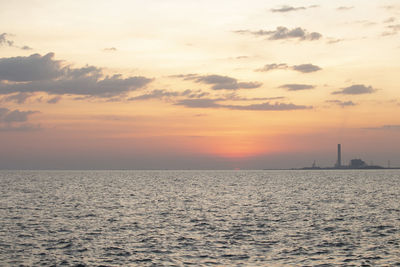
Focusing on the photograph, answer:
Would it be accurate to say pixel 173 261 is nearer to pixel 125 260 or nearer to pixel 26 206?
pixel 125 260

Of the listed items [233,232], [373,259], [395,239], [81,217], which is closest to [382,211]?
[395,239]

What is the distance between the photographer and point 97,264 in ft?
117

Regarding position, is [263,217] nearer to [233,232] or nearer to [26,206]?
[233,232]

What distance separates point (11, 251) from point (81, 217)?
25690 millimetres

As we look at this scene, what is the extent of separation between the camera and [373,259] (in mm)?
36781

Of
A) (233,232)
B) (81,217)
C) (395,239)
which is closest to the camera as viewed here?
(395,239)

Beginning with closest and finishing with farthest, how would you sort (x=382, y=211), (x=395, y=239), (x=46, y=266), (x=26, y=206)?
1. (x=46, y=266)
2. (x=395, y=239)
3. (x=382, y=211)
4. (x=26, y=206)

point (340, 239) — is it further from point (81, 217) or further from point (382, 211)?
point (81, 217)

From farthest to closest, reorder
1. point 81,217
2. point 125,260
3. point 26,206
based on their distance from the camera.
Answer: point 26,206
point 81,217
point 125,260

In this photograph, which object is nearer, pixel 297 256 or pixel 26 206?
pixel 297 256

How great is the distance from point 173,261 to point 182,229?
17.3 m

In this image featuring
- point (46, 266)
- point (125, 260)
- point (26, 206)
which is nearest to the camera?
point (46, 266)

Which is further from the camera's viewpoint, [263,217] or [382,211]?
[382,211]

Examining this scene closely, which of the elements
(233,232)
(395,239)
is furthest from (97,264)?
(395,239)
